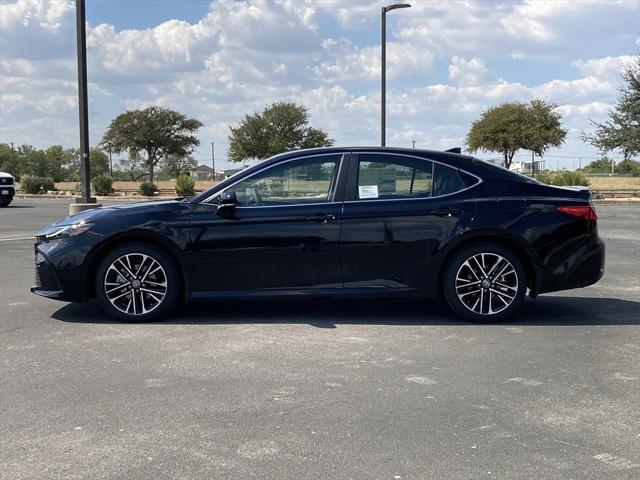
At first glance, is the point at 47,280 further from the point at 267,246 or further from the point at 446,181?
the point at 446,181

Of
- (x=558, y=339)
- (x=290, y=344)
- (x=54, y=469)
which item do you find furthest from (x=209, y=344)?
(x=558, y=339)

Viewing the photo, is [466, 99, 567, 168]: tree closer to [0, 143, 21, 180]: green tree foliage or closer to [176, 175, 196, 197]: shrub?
[176, 175, 196, 197]: shrub

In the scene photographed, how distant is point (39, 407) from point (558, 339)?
408 centimetres

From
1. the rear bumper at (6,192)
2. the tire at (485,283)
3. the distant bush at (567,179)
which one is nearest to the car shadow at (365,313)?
the tire at (485,283)

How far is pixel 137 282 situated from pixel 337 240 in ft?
6.18

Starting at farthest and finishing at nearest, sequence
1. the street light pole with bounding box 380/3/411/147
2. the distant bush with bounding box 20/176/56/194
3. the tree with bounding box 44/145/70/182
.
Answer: the tree with bounding box 44/145/70/182
the distant bush with bounding box 20/176/56/194
the street light pole with bounding box 380/3/411/147

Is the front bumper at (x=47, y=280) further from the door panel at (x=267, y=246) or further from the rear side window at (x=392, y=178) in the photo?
the rear side window at (x=392, y=178)

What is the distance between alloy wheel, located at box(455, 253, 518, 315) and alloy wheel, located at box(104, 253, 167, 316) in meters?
2.77

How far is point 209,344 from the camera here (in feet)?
18.2

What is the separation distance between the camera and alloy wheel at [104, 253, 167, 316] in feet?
20.4

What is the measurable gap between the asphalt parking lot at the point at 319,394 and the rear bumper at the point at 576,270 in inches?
A: 14.5

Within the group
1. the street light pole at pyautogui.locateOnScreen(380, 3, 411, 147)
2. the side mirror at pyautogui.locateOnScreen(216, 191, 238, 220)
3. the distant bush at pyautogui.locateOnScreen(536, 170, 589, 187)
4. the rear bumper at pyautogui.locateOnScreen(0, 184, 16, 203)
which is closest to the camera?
the side mirror at pyautogui.locateOnScreen(216, 191, 238, 220)

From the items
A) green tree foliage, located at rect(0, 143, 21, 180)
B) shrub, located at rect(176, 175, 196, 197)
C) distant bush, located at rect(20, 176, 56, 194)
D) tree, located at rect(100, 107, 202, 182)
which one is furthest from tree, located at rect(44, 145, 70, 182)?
shrub, located at rect(176, 175, 196, 197)

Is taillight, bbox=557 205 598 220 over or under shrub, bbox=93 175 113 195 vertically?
under
